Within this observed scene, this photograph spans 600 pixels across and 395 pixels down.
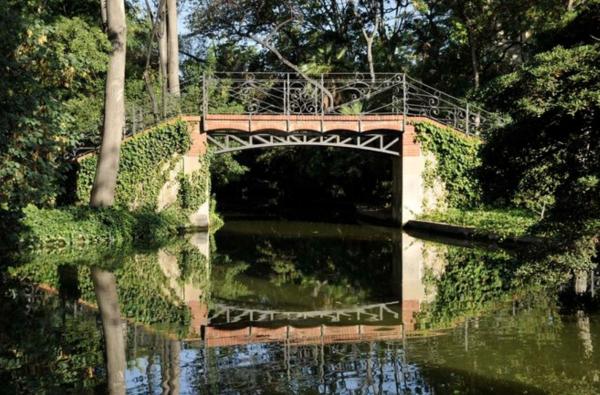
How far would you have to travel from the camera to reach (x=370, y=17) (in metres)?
32.3

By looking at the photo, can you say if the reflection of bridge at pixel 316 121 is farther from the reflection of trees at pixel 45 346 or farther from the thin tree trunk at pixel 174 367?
the thin tree trunk at pixel 174 367

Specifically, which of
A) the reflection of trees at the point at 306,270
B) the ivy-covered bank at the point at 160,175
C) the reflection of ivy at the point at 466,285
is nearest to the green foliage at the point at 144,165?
the ivy-covered bank at the point at 160,175

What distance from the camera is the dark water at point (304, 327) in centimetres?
661

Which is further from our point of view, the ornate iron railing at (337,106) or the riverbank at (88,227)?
the ornate iron railing at (337,106)

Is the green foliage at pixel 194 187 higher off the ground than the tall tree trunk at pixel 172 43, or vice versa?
the tall tree trunk at pixel 172 43

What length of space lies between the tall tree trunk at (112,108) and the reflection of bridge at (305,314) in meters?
9.31

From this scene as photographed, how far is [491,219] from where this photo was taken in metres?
19.2

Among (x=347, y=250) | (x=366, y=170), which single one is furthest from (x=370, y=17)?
(x=347, y=250)

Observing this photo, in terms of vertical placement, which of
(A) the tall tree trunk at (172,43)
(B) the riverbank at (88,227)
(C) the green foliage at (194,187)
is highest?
(A) the tall tree trunk at (172,43)

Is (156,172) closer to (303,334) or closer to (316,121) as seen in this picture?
(316,121)

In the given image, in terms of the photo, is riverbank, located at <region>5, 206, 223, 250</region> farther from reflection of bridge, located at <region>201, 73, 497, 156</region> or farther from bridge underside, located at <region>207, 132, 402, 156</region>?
reflection of bridge, located at <region>201, 73, 497, 156</region>

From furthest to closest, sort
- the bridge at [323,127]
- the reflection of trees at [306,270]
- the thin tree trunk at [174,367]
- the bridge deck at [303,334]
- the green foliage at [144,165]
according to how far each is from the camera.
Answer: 1. the bridge at [323,127]
2. the green foliage at [144,165]
3. the reflection of trees at [306,270]
4. the bridge deck at [303,334]
5. the thin tree trunk at [174,367]

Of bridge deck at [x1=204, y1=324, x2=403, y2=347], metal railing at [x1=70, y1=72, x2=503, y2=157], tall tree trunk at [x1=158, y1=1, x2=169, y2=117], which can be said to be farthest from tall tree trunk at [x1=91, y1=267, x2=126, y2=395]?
tall tree trunk at [x1=158, y1=1, x2=169, y2=117]

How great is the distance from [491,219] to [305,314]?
34.4 feet
